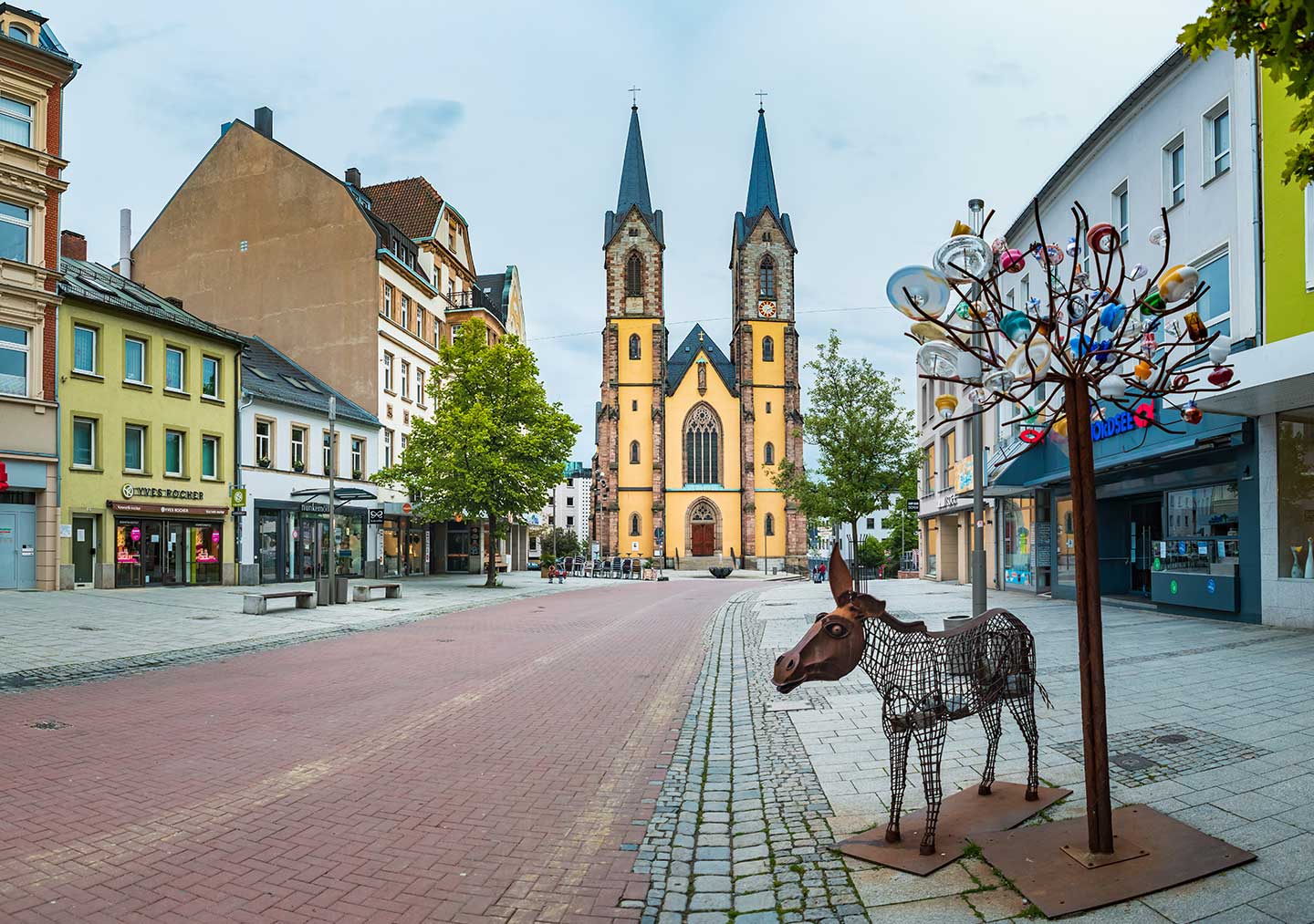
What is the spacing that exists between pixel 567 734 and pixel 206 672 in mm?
6427

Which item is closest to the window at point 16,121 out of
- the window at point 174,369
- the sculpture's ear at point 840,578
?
the window at point 174,369

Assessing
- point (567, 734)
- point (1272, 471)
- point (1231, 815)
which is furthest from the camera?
point (1272, 471)

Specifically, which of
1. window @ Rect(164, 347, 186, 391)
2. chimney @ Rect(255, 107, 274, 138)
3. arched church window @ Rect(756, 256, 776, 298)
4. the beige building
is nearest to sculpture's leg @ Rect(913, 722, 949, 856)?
the beige building

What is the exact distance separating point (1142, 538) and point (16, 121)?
97.0 ft

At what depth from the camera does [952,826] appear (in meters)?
4.83

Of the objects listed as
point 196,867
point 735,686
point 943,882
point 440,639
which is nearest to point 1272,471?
point 735,686

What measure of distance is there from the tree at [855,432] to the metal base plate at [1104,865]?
2051 cm

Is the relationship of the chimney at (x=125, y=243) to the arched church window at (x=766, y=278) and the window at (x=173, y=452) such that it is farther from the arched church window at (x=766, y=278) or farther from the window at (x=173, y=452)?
the arched church window at (x=766, y=278)

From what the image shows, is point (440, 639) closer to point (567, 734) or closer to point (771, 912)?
point (567, 734)

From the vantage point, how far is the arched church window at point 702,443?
238ft

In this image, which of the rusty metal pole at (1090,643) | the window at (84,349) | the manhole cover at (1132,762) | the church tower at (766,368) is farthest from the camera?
the church tower at (766,368)

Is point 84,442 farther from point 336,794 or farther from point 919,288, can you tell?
point 919,288

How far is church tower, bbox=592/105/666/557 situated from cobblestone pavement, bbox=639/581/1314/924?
197 ft

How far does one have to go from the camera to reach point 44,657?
12234 millimetres
